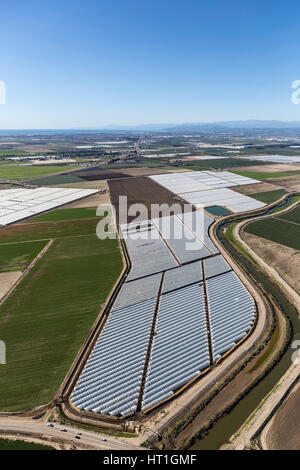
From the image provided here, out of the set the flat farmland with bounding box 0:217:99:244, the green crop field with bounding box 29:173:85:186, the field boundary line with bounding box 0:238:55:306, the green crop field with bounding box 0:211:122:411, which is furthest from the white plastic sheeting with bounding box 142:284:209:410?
the green crop field with bounding box 29:173:85:186

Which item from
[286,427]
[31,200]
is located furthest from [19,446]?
[31,200]

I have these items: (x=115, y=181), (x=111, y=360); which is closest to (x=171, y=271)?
(x=111, y=360)

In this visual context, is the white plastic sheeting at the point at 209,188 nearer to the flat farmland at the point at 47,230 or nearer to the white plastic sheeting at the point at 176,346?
the flat farmland at the point at 47,230

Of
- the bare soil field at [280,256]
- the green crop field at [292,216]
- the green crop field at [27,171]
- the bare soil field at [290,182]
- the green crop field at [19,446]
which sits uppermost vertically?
the green crop field at [27,171]

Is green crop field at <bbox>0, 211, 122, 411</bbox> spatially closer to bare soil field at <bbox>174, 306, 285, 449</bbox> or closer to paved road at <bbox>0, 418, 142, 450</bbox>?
paved road at <bbox>0, 418, 142, 450</bbox>

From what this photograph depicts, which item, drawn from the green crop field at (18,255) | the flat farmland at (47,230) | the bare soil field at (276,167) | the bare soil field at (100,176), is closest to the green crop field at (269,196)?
the bare soil field at (276,167)
